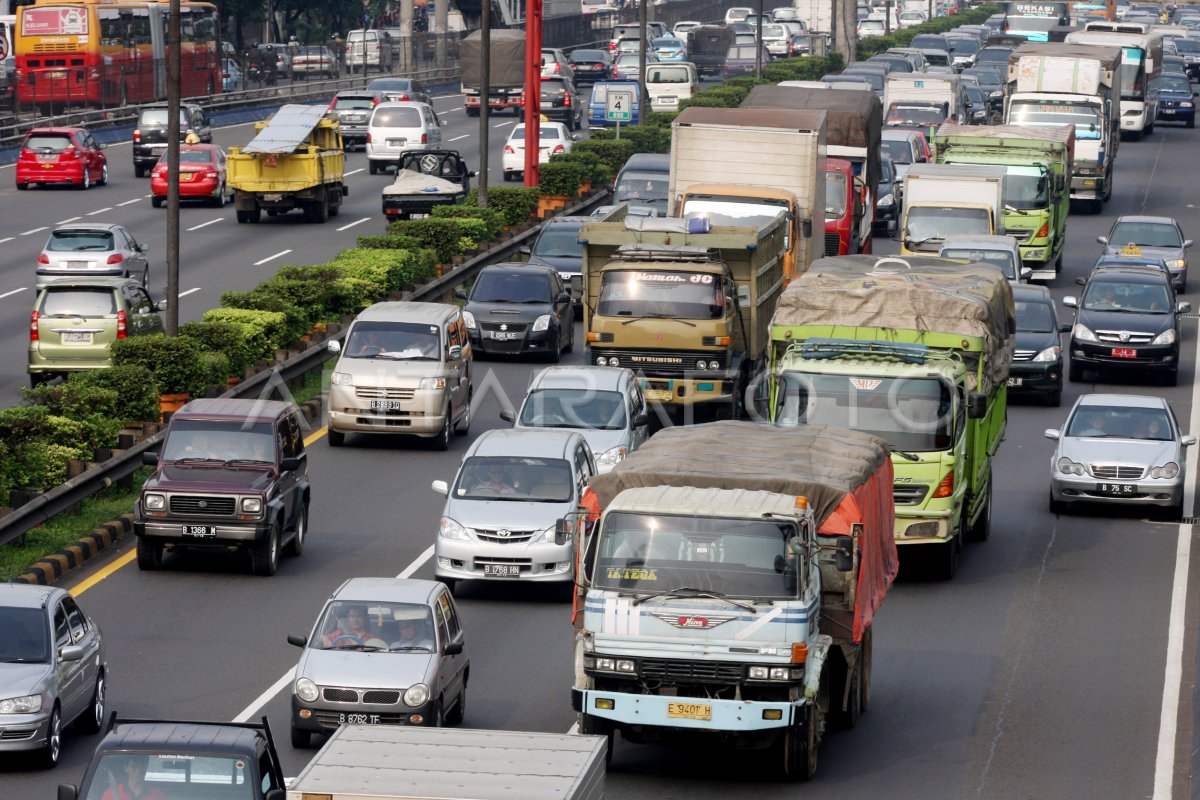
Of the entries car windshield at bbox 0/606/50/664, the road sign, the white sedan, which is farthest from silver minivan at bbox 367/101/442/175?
car windshield at bbox 0/606/50/664

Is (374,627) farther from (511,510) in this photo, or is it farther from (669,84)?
(669,84)

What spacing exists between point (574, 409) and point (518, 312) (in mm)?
9026

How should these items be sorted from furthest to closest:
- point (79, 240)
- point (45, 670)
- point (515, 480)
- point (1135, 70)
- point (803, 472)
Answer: point (1135, 70) < point (79, 240) < point (515, 480) < point (803, 472) < point (45, 670)

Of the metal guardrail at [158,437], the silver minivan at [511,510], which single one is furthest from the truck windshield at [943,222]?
the silver minivan at [511,510]

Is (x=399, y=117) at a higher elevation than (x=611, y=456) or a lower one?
higher

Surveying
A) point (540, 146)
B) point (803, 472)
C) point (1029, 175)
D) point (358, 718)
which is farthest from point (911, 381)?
point (540, 146)

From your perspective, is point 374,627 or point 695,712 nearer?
point 695,712

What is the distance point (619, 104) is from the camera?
208ft

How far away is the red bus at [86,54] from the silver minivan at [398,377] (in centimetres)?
4340

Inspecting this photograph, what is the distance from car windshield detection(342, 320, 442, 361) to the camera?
101 feet

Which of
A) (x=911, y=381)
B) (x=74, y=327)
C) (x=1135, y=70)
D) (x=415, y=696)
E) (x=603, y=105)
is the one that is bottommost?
(x=415, y=696)

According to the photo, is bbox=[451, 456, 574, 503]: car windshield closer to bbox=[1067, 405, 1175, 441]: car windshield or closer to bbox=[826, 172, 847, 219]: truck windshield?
bbox=[1067, 405, 1175, 441]: car windshield

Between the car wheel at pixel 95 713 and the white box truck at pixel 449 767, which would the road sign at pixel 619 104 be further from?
the white box truck at pixel 449 767

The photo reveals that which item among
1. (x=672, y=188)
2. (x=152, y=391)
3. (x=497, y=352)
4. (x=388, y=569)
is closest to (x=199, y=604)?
(x=388, y=569)
